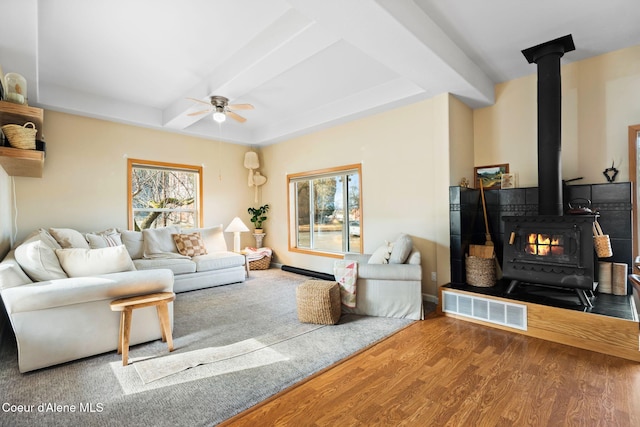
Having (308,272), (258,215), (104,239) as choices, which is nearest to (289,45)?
(104,239)

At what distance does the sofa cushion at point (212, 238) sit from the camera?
5418mm

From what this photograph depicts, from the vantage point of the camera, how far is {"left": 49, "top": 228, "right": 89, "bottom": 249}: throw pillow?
3.73 metres

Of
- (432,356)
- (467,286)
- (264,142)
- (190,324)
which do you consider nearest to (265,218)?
(264,142)

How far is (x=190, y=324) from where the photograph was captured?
3209 millimetres

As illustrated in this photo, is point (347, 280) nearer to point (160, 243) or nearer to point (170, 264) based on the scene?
point (170, 264)

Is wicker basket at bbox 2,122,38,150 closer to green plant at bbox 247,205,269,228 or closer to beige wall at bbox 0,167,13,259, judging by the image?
beige wall at bbox 0,167,13,259

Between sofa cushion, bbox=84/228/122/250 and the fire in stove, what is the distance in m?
5.26

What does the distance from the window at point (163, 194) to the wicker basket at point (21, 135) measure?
2518 mm

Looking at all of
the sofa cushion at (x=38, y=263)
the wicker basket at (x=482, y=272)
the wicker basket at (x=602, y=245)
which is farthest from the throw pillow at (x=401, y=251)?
the sofa cushion at (x=38, y=263)

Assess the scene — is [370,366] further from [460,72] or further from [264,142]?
[264,142]

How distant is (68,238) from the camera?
3.79 metres

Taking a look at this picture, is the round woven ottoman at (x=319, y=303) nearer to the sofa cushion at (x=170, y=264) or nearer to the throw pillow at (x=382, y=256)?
the throw pillow at (x=382, y=256)

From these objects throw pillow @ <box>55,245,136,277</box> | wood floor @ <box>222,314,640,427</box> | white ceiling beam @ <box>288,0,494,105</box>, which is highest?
white ceiling beam @ <box>288,0,494,105</box>

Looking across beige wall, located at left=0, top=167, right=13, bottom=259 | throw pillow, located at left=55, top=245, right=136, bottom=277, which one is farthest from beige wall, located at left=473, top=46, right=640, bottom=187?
beige wall, located at left=0, top=167, right=13, bottom=259
